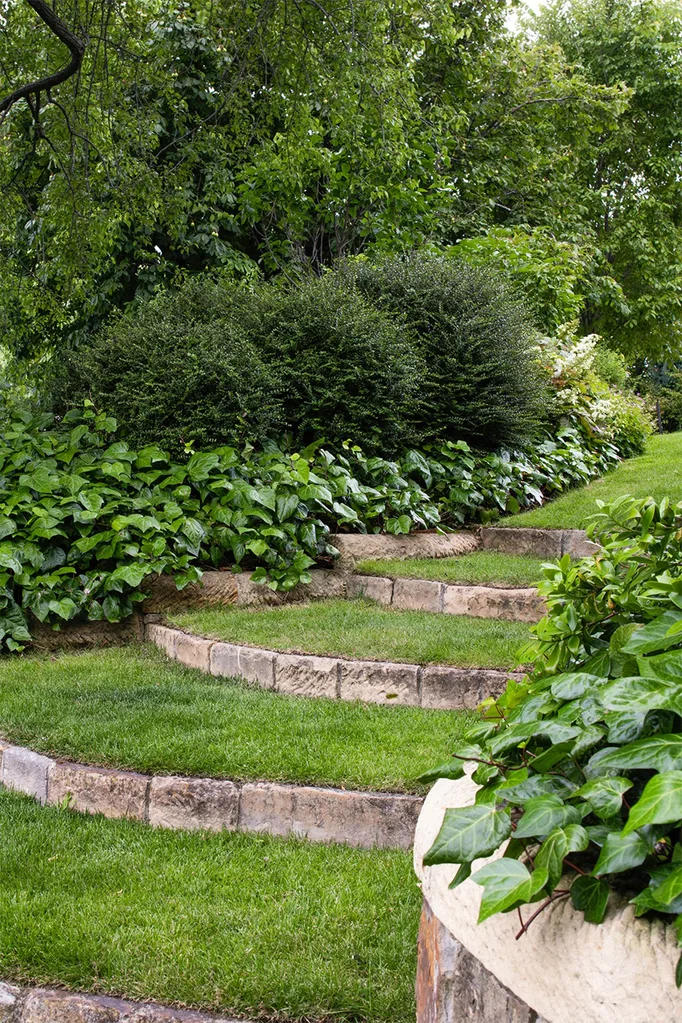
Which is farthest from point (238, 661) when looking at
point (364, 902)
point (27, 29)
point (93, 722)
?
point (27, 29)

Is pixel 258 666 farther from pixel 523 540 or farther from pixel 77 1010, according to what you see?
pixel 523 540

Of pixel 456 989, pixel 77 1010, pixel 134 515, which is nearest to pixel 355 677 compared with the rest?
pixel 134 515

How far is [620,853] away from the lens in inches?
55.0

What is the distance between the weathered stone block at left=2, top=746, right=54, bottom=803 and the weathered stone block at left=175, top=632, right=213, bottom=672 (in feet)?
4.20

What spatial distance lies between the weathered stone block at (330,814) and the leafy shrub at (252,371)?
3.55m

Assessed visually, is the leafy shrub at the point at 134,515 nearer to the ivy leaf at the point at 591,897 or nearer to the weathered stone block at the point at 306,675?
the weathered stone block at the point at 306,675

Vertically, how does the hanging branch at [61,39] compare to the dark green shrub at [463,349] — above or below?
above

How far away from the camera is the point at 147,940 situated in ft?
9.21

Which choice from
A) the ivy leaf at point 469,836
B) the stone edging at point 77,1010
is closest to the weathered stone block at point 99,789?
the stone edging at point 77,1010

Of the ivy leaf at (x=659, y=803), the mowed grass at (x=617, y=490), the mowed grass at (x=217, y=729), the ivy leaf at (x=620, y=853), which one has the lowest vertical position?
the mowed grass at (x=217, y=729)

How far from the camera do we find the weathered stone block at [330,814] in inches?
137

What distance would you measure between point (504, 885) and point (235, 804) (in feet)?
7.85

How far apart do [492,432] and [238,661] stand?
4.17 metres

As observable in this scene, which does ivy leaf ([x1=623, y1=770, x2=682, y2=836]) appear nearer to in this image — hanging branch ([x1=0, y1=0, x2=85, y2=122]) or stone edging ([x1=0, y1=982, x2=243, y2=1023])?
stone edging ([x1=0, y1=982, x2=243, y2=1023])
